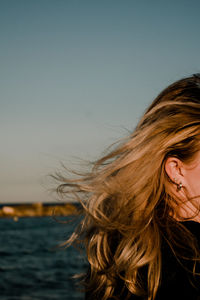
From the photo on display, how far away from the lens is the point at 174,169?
2092 mm

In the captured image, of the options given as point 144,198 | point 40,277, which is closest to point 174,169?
point 144,198

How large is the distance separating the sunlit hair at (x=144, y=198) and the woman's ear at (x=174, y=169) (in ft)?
0.11

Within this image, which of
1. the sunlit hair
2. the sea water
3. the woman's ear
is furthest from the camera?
the sea water

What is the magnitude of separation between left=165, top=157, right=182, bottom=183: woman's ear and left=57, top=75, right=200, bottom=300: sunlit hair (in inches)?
1.3

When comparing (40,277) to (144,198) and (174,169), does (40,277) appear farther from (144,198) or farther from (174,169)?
(174,169)

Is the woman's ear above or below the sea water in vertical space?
above

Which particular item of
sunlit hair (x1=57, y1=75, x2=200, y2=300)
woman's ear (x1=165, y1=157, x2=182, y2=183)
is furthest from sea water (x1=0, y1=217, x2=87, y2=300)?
woman's ear (x1=165, y1=157, x2=182, y2=183)

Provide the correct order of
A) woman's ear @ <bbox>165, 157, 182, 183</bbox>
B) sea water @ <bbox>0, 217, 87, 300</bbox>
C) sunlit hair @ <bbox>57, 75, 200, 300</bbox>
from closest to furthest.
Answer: sunlit hair @ <bbox>57, 75, 200, 300</bbox> → woman's ear @ <bbox>165, 157, 182, 183</bbox> → sea water @ <bbox>0, 217, 87, 300</bbox>

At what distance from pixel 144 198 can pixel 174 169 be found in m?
0.27

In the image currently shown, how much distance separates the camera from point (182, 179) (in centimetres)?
208

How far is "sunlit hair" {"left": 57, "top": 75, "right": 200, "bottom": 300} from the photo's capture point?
6.31 ft

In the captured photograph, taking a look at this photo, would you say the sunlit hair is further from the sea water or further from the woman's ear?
the sea water

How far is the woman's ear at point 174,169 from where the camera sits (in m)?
2.08

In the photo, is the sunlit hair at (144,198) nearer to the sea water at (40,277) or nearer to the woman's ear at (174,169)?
the woman's ear at (174,169)
